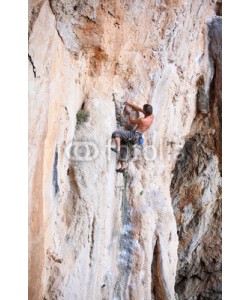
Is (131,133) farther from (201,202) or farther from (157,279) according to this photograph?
(201,202)

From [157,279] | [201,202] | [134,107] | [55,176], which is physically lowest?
[157,279]

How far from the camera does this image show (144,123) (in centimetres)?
659

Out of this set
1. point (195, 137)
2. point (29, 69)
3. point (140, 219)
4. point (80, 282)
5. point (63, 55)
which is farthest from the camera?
point (195, 137)

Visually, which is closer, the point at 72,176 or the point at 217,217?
the point at 72,176

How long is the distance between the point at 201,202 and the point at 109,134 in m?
3.48

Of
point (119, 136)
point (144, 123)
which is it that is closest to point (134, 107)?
point (144, 123)

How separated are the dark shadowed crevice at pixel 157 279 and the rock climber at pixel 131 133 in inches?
55.3

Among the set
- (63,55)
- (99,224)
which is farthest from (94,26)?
(99,224)

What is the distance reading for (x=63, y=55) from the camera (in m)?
5.53

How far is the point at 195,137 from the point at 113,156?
8.32ft

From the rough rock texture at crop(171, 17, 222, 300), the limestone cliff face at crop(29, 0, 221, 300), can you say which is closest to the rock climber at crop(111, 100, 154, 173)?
the limestone cliff face at crop(29, 0, 221, 300)

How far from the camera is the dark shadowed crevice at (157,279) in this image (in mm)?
7200

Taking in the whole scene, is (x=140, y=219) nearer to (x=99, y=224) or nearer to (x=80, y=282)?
(x=99, y=224)

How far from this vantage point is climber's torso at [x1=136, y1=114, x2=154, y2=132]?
6.56 meters
